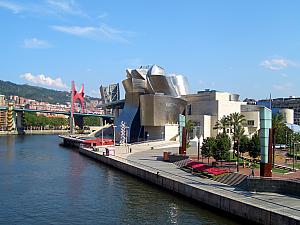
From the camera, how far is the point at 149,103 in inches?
3334

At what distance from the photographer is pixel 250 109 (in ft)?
317

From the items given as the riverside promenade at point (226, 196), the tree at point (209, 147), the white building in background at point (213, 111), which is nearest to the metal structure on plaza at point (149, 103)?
the white building in background at point (213, 111)

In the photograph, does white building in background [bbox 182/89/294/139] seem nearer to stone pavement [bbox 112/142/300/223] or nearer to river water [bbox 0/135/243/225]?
stone pavement [bbox 112/142/300/223]

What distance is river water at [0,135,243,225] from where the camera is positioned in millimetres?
26812

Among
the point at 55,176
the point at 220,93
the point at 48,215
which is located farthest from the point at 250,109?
the point at 48,215

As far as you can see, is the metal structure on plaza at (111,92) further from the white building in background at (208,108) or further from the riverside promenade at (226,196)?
the riverside promenade at (226,196)

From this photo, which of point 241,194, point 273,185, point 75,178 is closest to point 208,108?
point 75,178

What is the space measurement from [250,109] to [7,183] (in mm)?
69083

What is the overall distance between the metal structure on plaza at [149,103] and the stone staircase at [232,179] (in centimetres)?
4955

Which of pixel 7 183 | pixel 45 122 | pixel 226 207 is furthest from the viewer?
pixel 45 122

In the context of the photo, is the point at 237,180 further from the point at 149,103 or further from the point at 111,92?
the point at 111,92

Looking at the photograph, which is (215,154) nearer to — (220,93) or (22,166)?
(22,166)

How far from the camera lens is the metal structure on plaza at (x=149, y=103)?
3332 inches

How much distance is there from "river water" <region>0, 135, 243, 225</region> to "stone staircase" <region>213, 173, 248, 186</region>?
3.92 m
